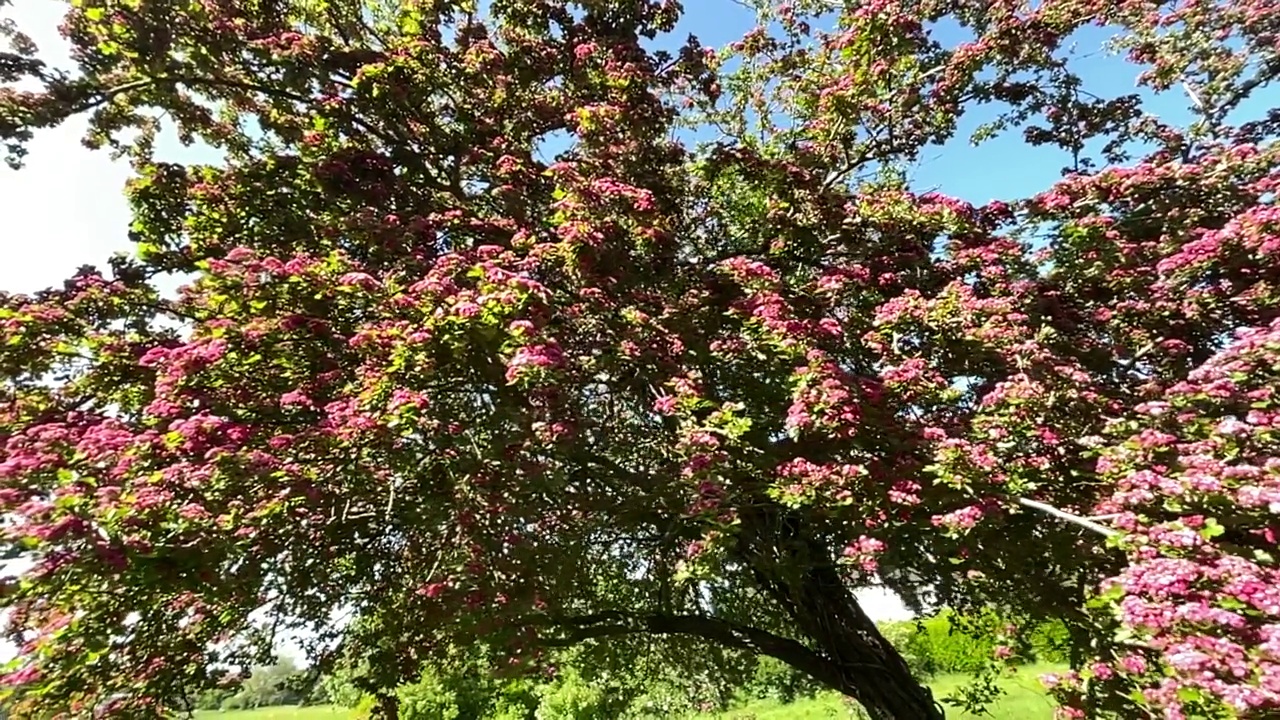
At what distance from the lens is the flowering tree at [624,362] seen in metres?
4.46

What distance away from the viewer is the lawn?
1075 centimetres

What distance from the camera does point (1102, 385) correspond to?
5.94m

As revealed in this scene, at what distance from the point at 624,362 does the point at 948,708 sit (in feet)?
41.9

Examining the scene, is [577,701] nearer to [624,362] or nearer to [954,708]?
[954,708]

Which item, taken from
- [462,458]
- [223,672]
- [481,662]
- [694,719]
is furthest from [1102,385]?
Answer: [694,719]

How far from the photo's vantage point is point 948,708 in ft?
47.5

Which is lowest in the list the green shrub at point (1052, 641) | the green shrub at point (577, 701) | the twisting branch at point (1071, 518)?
the green shrub at point (1052, 641)

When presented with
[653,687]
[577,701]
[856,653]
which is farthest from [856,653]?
[577,701]

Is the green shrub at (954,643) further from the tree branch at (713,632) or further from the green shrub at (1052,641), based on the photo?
the tree branch at (713,632)

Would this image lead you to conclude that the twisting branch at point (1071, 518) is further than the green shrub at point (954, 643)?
No

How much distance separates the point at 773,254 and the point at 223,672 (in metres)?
6.35

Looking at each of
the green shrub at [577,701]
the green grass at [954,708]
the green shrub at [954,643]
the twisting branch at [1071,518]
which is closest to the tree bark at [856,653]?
the green shrub at [954,643]

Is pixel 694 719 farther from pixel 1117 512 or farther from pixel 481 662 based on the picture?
pixel 1117 512

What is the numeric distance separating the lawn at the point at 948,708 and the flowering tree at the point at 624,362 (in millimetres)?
2307
